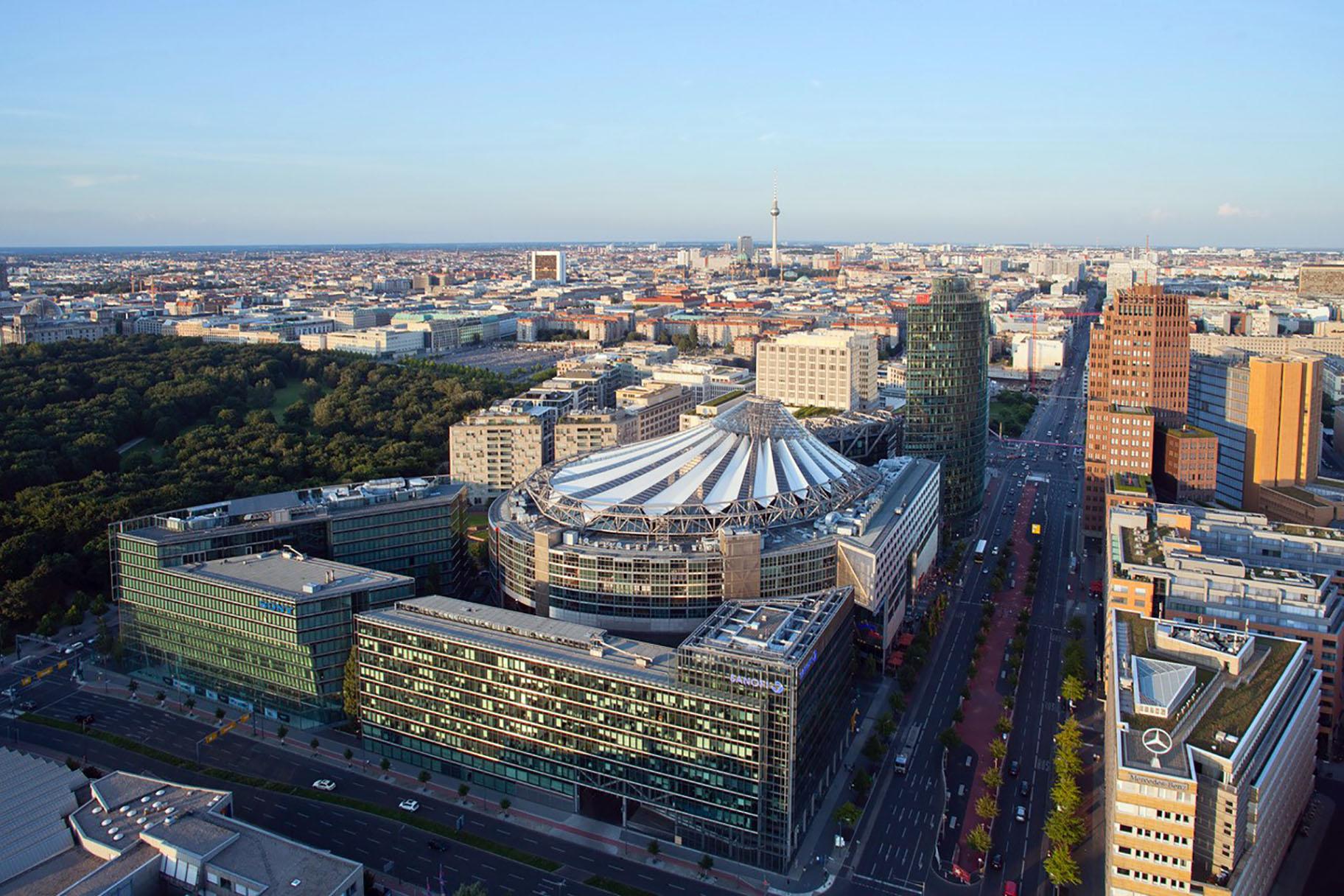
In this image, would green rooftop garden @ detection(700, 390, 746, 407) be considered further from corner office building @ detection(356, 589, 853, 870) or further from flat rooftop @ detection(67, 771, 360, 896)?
flat rooftop @ detection(67, 771, 360, 896)

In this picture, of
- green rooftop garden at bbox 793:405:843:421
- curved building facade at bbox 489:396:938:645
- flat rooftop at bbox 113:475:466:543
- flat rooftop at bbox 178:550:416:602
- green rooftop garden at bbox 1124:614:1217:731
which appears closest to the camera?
green rooftop garden at bbox 1124:614:1217:731

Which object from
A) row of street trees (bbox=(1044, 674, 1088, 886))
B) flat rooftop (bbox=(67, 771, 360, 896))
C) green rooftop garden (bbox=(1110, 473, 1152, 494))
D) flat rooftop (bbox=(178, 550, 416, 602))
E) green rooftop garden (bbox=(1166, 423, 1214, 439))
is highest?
green rooftop garden (bbox=(1166, 423, 1214, 439))

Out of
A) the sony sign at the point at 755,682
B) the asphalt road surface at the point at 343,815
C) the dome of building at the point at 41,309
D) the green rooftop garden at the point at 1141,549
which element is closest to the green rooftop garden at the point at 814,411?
the green rooftop garden at the point at 1141,549

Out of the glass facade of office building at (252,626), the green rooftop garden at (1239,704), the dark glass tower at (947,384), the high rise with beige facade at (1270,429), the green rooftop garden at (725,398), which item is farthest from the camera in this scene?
the green rooftop garden at (725,398)

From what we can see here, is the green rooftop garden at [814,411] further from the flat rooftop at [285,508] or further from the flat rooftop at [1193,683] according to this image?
the flat rooftop at [1193,683]

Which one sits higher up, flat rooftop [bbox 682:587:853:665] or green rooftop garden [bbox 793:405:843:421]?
green rooftop garden [bbox 793:405:843:421]

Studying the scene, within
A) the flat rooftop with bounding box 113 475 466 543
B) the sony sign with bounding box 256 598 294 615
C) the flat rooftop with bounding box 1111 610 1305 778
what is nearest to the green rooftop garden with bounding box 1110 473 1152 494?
the flat rooftop with bounding box 1111 610 1305 778
